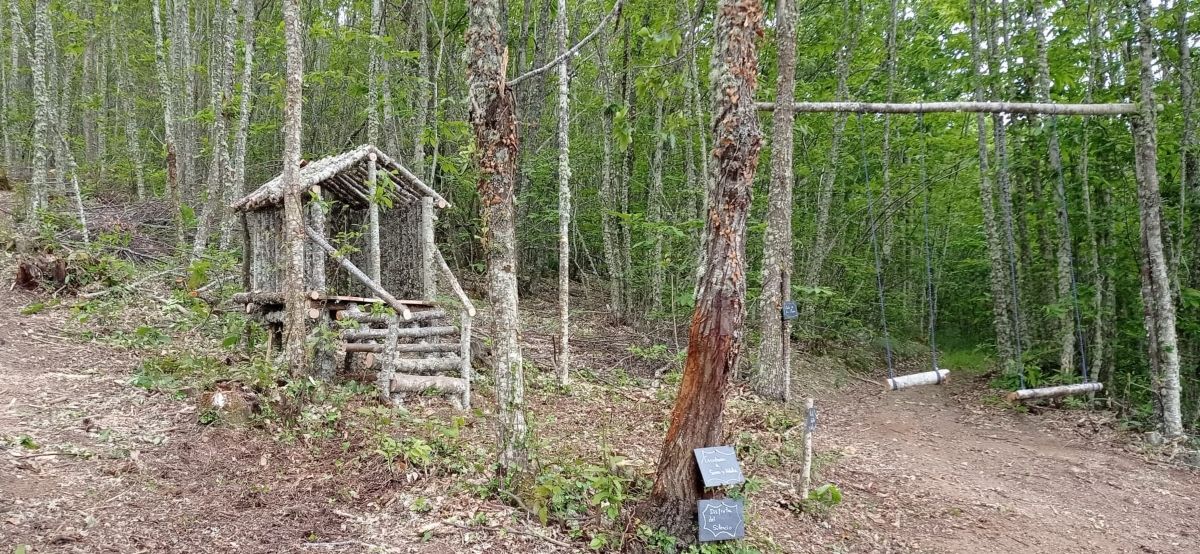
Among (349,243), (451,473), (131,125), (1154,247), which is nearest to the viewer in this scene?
(451,473)

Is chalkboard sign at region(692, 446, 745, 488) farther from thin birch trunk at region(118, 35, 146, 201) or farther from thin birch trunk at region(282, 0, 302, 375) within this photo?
thin birch trunk at region(118, 35, 146, 201)

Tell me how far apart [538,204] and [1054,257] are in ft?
34.1

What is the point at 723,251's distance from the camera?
377 centimetres

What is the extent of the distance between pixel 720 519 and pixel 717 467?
386 millimetres

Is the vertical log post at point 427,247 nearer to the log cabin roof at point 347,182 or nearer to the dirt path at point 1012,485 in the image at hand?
the log cabin roof at point 347,182

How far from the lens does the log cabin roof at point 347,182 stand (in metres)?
7.35

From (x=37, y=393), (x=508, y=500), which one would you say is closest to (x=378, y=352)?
(x=37, y=393)

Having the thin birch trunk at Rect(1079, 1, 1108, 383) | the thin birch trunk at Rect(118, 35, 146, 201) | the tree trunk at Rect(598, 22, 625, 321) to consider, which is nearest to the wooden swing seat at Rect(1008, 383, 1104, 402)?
the thin birch trunk at Rect(1079, 1, 1108, 383)

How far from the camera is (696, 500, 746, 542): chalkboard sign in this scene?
3822 millimetres

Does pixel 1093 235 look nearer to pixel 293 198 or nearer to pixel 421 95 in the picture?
pixel 293 198

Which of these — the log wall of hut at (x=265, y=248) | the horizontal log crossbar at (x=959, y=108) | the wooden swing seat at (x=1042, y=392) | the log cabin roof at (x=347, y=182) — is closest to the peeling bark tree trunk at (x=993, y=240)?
the horizontal log crossbar at (x=959, y=108)

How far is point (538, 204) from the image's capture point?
14453 millimetres

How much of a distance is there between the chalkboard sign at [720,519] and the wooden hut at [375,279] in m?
3.80

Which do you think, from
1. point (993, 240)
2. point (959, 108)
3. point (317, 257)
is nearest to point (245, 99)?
point (317, 257)
